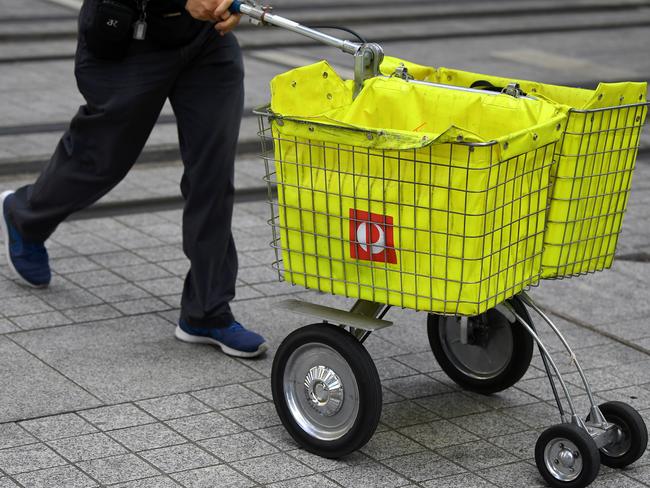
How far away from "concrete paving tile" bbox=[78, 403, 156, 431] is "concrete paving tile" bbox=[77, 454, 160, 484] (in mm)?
255

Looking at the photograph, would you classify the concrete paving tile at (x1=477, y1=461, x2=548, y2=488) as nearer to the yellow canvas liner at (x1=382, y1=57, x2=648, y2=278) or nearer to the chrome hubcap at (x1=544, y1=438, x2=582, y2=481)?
the chrome hubcap at (x1=544, y1=438, x2=582, y2=481)

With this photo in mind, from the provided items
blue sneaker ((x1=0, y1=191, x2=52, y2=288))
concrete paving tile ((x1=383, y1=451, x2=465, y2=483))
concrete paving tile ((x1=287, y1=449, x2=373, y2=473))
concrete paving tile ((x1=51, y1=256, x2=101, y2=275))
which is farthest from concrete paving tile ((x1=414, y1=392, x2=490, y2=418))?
concrete paving tile ((x1=51, y1=256, x2=101, y2=275))

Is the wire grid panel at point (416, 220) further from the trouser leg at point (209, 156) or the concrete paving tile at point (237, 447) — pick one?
the trouser leg at point (209, 156)

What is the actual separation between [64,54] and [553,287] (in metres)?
7.24

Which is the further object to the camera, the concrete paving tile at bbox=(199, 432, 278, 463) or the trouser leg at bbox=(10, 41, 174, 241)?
the trouser leg at bbox=(10, 41, 174, 241)

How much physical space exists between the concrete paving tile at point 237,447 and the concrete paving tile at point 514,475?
0.73m

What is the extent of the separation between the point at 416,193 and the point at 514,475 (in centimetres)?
102

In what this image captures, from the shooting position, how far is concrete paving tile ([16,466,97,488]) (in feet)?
11.8

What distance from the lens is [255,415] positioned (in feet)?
13.8

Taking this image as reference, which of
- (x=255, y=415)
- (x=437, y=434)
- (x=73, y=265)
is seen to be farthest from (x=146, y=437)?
(x=73, y=265)

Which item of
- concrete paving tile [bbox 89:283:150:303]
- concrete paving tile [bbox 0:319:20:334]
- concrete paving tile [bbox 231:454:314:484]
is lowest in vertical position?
concrete paving tile [bbox 89:283:150:303]

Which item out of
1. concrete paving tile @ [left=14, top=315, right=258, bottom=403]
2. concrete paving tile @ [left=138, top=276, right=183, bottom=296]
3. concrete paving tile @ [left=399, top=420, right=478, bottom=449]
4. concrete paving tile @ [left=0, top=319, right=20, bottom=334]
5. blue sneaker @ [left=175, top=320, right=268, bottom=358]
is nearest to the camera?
concrete paving tile @ [left=399, top=420, right=478, bottom=449]

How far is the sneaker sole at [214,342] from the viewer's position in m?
4.72

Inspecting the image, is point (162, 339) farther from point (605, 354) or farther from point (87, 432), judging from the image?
point (605, 354)
